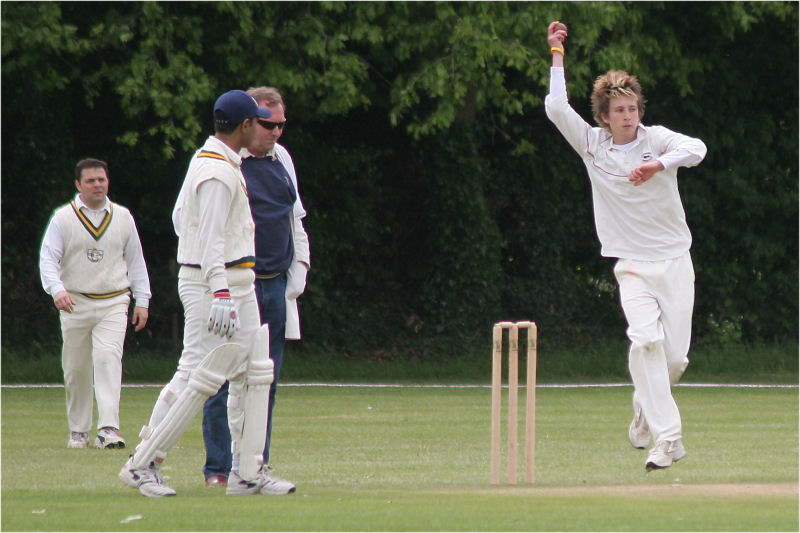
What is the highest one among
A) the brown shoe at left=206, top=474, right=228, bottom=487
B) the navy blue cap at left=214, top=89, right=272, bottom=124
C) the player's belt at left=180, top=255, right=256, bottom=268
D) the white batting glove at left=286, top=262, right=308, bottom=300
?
the navy blue cap at left=214, top=89, right=272, bottom=124

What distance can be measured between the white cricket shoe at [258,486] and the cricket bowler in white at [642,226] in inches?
82.6

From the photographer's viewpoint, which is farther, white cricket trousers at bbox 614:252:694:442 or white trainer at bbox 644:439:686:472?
white cricket trousers at bbox 614:252:694:442

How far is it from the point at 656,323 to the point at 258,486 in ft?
8.08

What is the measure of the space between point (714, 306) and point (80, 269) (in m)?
13.5

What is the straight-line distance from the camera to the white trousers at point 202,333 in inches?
284

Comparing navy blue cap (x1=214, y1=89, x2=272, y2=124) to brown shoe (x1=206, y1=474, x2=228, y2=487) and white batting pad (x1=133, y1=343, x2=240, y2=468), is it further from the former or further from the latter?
brown shoe (x1=206, y1=474, x2=228, y2=487)

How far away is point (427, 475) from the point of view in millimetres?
8500

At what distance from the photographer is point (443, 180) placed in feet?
70.5

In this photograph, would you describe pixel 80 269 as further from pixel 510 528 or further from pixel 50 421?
pixel 510 528

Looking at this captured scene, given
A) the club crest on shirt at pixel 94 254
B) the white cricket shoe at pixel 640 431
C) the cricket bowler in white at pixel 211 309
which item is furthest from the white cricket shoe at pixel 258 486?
the club crest on shirt at pixel 94 254

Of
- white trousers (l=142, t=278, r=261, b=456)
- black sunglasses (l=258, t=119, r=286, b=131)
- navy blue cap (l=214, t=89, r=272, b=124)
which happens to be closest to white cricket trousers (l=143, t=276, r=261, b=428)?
white trousers (l=142, t=278, r=261, b=456)

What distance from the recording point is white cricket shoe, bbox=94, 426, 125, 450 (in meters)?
10.4

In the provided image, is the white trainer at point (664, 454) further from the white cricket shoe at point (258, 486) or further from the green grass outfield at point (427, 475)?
the white cricket shoe at point (258, 486)

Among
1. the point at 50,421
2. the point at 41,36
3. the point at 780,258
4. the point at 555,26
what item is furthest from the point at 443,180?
the point at 555,26
